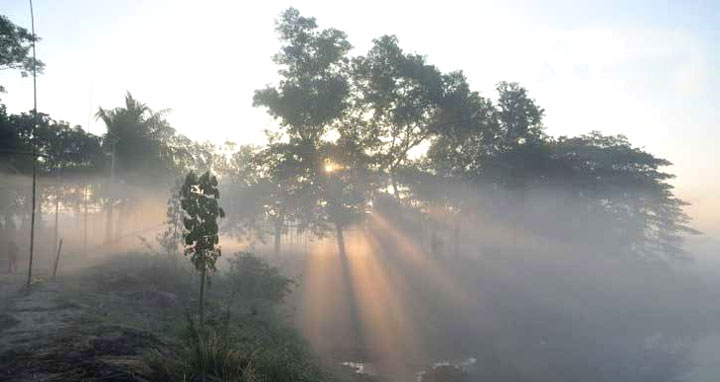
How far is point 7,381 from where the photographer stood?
9.45m

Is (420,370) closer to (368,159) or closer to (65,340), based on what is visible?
(65,340)

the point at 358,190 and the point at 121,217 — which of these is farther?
the point at 121,217

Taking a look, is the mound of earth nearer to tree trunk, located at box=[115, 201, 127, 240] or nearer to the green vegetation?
the green vegetation

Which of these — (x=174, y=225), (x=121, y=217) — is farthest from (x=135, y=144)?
(x=174, y=225)

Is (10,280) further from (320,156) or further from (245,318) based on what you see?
(320,156)

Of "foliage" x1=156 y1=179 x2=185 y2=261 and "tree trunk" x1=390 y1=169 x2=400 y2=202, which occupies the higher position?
"tree trunk" x1=390 y1=169 x2=400 y2=202

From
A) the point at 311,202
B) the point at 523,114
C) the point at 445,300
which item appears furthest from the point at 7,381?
the point at 523,114

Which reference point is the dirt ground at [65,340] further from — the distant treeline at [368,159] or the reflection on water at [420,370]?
the distant treeline at [368,159]

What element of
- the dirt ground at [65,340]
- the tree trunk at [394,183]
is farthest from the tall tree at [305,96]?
the dirt ground at [65,340]

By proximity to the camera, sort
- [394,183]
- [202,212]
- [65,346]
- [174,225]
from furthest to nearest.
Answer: [394,183]
[174,225]
[202,212]
[65,346]

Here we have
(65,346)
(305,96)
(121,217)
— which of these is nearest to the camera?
(65,346)

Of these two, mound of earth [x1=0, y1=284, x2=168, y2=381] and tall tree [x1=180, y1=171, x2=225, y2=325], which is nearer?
mound of earth [x1=0, y1=284, x2=168, y2=381]

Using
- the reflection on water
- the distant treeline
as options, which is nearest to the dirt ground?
the reflection on water

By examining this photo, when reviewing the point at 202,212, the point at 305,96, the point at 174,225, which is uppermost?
the point at 305,96
